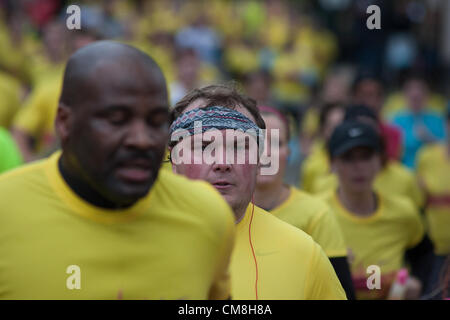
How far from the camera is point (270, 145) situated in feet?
15.3

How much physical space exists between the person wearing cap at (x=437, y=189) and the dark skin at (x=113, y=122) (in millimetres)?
5530

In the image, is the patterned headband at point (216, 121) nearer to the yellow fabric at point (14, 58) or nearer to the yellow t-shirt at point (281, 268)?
the yellow t-shirt at point (281, 268)

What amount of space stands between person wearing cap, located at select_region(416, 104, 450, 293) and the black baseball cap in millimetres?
2121

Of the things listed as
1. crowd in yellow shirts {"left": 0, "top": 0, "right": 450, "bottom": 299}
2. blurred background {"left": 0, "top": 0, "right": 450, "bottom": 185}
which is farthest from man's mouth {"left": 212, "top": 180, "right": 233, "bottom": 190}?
blurred background {"left": 0, "top": 0, "right": 450, "bottom": 185}

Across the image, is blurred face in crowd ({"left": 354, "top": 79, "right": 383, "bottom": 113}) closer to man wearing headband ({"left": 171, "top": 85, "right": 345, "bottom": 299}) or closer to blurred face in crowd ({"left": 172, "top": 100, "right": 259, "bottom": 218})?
man wearing headband ({"left": 171, "top": 85, "right": 345, "bottom": 299})

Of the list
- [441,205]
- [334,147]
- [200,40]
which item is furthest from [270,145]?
[200,40]

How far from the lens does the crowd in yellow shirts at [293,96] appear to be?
5242mm

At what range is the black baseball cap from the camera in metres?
5.46

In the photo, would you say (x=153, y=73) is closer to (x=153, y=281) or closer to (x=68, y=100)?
(x=68, y=100)

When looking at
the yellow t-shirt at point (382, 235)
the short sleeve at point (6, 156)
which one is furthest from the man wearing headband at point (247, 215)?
the yellow t-shirt at point (382, 235)

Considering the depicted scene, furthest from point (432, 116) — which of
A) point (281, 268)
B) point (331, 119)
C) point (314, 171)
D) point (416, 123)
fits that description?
point (281, 268)

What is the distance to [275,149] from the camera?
473 cm

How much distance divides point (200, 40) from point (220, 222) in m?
13.0

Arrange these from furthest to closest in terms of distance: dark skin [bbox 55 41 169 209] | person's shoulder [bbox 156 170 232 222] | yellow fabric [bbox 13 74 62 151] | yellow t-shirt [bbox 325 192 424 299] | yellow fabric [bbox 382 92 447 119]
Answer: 1. yellow fabric [bbox 382 92 447 119]
2. yellow fabric [bbox 13 74 62 151]
3. yellow t-shirt [bbox 325 192 424 299]
4. person's shoulder [bbox 156 170 232 222]
5. dark skin [bbox 55 41 169 209]
